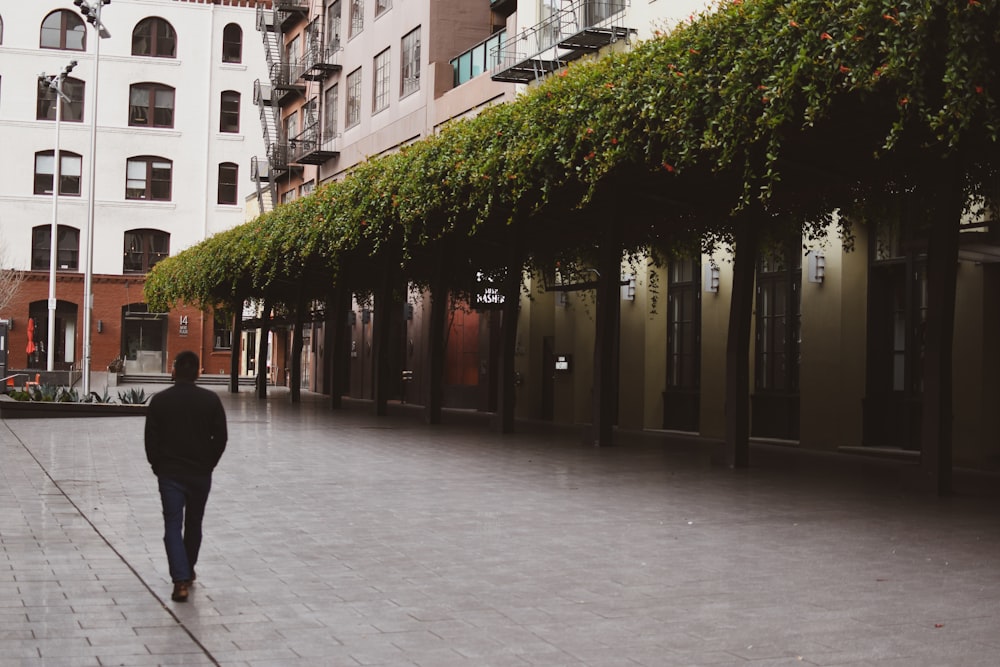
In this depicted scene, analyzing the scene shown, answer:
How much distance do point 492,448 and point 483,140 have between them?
4927 mm

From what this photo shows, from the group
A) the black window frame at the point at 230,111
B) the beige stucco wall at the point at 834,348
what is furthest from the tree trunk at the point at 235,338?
the beige stucco wall at the point at 834,348

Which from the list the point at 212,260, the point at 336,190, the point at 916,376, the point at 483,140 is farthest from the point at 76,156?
the point at 916,376

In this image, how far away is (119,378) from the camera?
2201 inches

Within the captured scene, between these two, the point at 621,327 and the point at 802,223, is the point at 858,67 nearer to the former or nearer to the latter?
the point at 802,223

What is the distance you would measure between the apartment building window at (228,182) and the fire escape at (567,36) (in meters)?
38.1

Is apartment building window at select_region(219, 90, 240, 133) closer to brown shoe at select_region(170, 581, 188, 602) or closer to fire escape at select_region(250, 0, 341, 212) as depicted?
fire escape at select_region(250, 0, 341, 212)

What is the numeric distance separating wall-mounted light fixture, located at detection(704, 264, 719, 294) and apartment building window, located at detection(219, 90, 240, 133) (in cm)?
4726

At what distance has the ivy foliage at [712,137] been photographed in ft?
38.1

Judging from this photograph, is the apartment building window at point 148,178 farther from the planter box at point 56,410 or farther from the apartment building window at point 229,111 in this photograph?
the planter box at point 56,410

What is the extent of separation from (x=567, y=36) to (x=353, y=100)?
1951cm

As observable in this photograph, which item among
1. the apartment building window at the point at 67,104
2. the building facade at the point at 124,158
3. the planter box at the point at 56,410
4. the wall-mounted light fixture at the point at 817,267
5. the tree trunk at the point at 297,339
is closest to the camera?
the wall-mounted light fixture at the point at 817,267

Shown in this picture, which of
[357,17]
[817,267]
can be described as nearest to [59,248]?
[357,17]

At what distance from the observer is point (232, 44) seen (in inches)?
2618

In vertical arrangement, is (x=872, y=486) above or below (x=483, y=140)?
below
